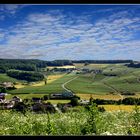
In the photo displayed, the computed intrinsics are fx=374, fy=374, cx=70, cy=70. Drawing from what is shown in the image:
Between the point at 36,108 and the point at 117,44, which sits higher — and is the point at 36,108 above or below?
below

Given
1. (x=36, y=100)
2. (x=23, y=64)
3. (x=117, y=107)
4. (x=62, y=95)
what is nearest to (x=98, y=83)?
(x=117, y=107)

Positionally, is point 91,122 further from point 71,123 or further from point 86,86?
point 86,86

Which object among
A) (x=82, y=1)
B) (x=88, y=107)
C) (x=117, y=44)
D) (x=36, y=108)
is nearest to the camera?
(x=82, y=1)

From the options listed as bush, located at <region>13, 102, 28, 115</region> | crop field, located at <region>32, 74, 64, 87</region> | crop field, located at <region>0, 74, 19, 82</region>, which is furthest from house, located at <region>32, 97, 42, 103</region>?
crop field, located at <region>0, 74, 19, 82</region>

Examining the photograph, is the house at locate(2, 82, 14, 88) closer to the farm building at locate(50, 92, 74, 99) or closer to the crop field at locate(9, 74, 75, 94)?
the crop field at locate(9, 74, 75, 94)

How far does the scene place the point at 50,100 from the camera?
796 cm

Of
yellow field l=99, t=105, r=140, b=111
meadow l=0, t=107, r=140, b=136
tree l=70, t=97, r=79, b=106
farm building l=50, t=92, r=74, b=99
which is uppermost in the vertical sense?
farm building l=50, t=92, r=74, b=99

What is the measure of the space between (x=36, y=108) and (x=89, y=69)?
1.44 meters

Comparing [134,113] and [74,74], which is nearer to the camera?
[134,113]

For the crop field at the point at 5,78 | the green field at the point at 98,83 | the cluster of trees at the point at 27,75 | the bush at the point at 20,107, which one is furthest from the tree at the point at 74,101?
the crop field at the point at 5,78

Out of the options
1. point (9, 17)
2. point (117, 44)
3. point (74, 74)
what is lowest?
point (74, 74)

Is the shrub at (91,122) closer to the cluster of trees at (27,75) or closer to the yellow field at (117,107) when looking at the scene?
the yellow field at (117,107)
